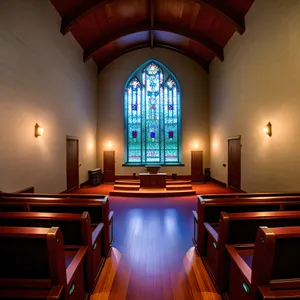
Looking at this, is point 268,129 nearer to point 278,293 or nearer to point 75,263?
point 278,293

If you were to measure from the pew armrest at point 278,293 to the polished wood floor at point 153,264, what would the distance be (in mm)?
873

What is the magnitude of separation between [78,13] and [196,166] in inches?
268

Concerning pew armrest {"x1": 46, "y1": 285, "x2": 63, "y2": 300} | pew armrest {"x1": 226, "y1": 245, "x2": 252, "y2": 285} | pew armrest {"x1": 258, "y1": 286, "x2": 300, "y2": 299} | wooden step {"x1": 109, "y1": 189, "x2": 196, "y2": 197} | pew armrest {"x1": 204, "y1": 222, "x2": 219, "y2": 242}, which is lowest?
wooden step {"x1": 109, "y1": 189, "x2": 196, "y2": 197}

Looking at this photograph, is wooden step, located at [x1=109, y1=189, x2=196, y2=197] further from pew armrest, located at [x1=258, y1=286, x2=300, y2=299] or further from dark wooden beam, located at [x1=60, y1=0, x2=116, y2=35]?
pew armrest, located at [x1=258, y1=286, x2=300, y2=299]

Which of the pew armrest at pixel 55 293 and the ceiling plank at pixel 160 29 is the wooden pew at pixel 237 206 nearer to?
the pew armrest at pixel 55 293

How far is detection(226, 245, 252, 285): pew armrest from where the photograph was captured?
137 centimetres

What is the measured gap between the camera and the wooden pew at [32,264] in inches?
45.4

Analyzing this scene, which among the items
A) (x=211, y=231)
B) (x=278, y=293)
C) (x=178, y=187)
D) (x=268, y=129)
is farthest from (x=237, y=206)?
(x=178, y=187)

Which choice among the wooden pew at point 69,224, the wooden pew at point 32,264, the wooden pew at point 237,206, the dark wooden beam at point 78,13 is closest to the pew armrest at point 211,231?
the wooden pew at point 237,206

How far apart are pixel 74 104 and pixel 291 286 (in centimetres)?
672

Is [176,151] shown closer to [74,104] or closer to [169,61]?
[169,61]

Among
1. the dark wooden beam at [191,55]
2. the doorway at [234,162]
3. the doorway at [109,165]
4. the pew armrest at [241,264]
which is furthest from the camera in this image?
the doorway at [109,165]

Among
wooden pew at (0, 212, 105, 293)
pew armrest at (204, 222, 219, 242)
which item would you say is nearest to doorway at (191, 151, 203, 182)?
pew armrest at (204, 222, 219, 242)

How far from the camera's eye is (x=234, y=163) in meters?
6.47
